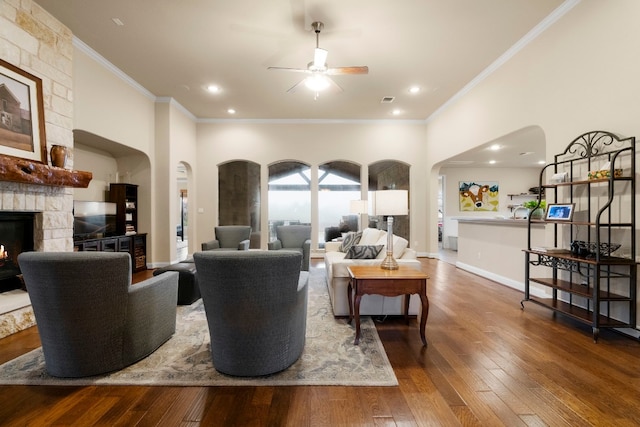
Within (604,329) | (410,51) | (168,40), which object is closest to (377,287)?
(604,329)

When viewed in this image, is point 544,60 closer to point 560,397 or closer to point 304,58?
point 304,58

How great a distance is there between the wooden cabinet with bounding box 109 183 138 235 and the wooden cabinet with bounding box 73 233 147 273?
0.19 meters

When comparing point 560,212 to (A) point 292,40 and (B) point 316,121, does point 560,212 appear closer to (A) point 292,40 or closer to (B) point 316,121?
(A) point 292,40

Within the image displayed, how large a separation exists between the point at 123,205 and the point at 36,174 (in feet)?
8.11

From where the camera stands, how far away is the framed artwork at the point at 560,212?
2980 millimetres

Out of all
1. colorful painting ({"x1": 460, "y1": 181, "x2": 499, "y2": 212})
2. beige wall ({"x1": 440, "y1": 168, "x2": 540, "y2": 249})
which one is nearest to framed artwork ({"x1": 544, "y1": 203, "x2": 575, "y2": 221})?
beige wall ({"x1": 440, "y1": 168, "x2": 540, "y2": 249})

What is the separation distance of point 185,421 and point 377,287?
165 cm

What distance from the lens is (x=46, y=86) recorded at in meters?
3.23

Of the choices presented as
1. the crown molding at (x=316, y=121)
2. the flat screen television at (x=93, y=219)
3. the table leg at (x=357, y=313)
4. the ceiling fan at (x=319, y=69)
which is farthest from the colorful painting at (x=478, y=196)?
the flat screen television at (x=93, y=219)

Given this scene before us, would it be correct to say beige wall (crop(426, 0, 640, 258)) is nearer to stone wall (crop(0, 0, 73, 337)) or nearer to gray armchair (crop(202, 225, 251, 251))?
gray armchair (crop(202, 225, 251, 251))

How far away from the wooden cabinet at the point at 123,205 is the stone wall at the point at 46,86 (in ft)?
6.12

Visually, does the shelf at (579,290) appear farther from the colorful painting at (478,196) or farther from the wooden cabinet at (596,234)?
the colorful painting at (478,196)

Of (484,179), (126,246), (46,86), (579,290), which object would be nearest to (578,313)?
(579,290)

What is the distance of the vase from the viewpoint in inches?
127
